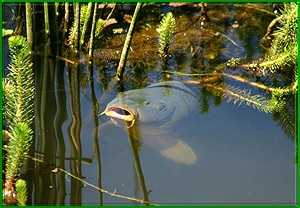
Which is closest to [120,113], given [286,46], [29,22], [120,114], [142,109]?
[120,114]

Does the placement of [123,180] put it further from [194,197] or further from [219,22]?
[219,22]

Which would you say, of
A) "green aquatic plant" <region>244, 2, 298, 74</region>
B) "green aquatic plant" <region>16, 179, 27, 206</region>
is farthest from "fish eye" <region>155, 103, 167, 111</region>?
"green aquatic plant" <region>16, 179, 27, 206</region>

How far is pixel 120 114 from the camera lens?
3.72 m

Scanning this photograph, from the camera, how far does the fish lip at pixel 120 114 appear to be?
3641 mm

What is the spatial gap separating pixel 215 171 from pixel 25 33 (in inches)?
Result: 95.6

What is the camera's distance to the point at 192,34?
200 inches

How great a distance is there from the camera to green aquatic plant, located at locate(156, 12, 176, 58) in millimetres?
3927

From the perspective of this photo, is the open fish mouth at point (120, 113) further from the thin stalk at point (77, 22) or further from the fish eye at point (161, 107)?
the thin stalk at point (77, 22)

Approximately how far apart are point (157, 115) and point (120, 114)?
0.29 meters

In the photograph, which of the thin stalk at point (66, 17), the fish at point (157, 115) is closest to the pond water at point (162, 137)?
the fish at point (157, 115)

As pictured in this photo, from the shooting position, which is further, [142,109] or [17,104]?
[142,109]

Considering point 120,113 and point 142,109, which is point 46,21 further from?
point 142,109

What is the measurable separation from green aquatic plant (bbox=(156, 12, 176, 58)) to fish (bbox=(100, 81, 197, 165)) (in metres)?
0.47

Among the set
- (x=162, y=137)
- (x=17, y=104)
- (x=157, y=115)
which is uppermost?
(x=157, y=115)
